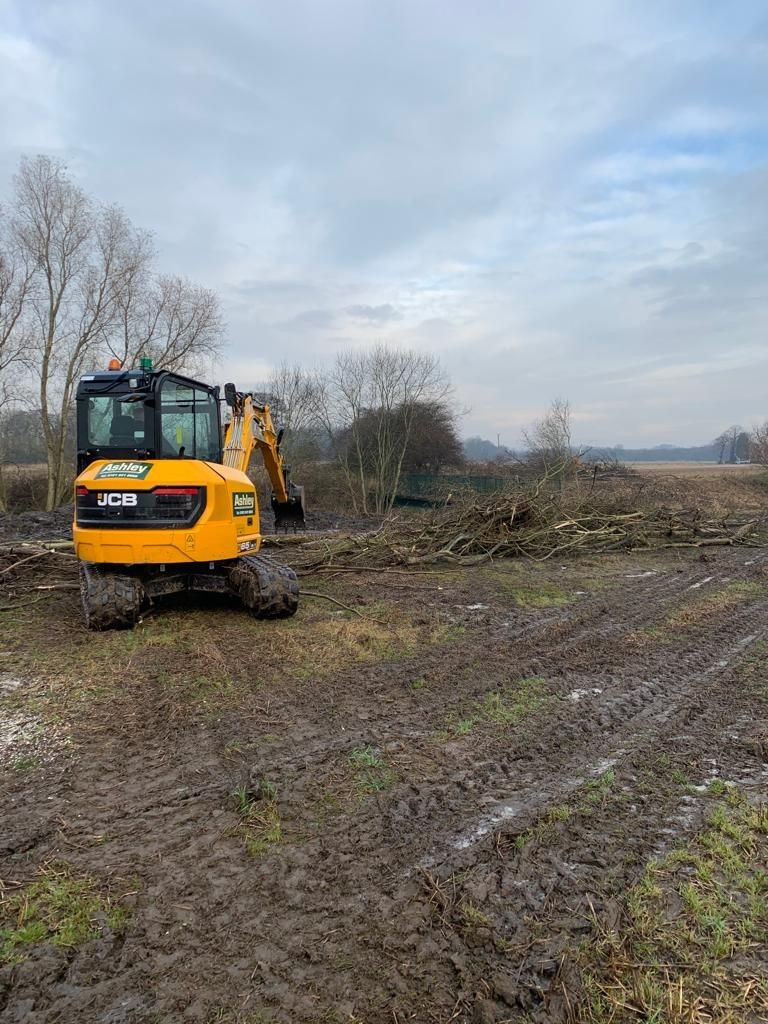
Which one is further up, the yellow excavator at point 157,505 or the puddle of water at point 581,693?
the yellow excavator at point 157,505

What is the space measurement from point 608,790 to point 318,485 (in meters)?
29.6

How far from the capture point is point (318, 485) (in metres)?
32.4

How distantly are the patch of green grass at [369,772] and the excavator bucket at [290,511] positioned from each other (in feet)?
29.9

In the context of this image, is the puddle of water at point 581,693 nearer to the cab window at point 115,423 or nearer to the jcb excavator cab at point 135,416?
the jcb excavator cab at point 135,416

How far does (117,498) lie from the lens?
6.18 metres

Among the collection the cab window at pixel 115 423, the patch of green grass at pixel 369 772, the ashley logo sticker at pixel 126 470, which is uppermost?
the cab window at pixel 115 423

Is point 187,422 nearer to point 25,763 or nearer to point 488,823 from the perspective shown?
point 25,763

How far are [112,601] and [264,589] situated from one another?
1567 millimetres

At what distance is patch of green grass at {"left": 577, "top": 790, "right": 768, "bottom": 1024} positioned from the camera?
6.45 ft

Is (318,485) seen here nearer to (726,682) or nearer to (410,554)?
(410,554)

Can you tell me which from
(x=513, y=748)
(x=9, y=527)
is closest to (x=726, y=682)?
(x=513, y=748)

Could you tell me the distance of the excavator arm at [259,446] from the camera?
29.9ft

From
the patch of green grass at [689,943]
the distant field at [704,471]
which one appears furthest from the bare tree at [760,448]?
the patch of green grass at [689,943]

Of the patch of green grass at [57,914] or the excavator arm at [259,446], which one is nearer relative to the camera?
the patch of green grass at [57,914]
